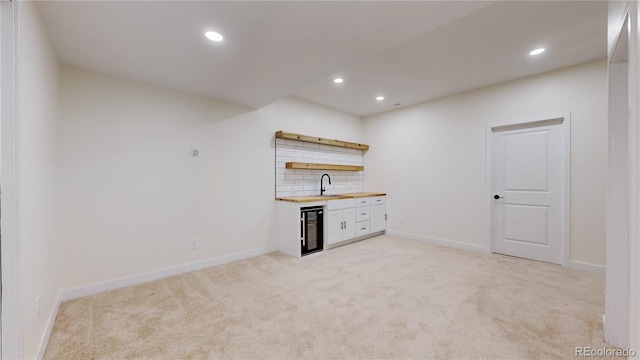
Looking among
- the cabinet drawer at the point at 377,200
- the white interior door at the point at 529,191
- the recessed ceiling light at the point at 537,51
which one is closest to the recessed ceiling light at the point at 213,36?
the recessed ceiling light at the point at 537,51

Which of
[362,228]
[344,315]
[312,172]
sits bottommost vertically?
[344,315]

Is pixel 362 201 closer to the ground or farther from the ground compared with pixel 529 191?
closer to the ground

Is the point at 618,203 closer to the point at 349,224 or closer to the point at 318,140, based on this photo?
the point at 349,224

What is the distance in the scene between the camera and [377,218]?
4.99m

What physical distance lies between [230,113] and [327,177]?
2189mm

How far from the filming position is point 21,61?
1.37 m

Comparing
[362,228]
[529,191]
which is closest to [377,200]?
[362,228]

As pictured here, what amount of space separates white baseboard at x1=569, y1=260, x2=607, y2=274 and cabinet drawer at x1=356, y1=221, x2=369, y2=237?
284cm

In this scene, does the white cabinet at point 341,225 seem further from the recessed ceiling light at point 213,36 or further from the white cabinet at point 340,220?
the recessed ceiling light at point 213,36

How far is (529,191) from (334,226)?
2959 mm

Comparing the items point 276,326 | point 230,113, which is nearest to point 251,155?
point 230,113

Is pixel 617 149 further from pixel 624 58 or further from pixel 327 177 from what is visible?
pixel 327 177

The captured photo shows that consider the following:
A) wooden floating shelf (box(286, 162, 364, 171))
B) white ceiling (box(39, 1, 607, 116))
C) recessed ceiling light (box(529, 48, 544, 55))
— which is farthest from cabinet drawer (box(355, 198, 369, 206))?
recessed ceiling light (box(529, 48, 544, 55))

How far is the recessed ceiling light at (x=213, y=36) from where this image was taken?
197cm
